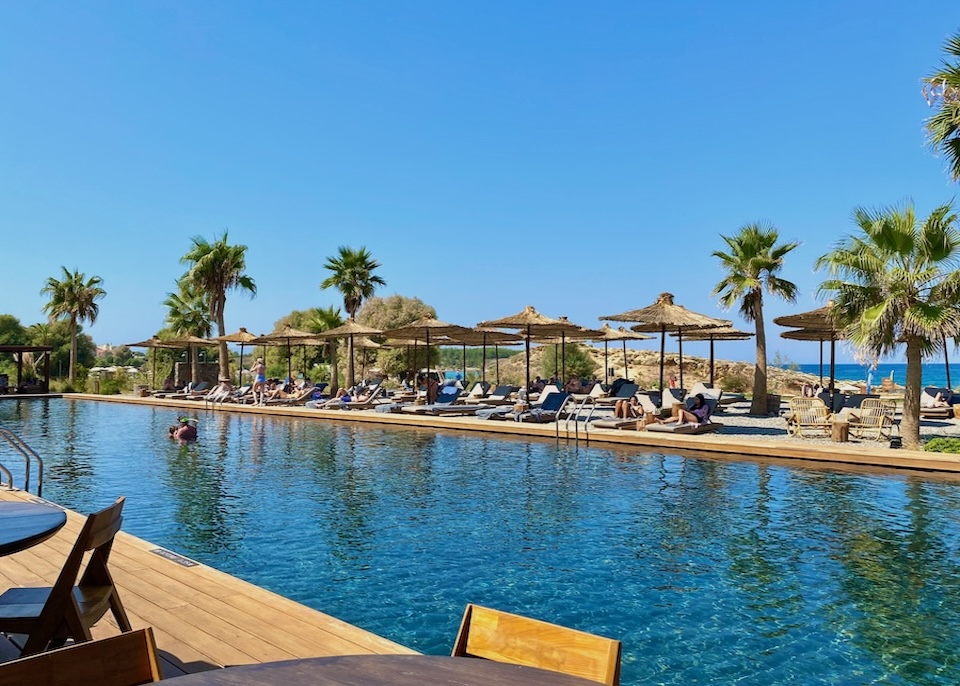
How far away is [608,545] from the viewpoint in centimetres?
655

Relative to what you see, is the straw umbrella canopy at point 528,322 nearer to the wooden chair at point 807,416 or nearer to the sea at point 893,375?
the wooden chair at point 807,416

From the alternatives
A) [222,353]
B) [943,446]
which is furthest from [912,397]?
[222,353]

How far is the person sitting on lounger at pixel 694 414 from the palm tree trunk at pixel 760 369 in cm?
421

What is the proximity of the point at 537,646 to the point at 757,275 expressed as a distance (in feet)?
58.4

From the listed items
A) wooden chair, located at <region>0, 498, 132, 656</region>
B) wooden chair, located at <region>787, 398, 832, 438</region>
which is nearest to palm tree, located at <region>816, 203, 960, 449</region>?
wooden chair, located at <region>787, 398, 832, 438</region>

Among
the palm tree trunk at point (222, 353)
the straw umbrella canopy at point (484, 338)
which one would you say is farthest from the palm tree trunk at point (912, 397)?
the palm tree trunk at point (222, 353)

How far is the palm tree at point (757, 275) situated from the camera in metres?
17.8

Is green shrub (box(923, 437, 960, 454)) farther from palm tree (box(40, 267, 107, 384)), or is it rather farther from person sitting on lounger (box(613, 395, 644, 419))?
palm tree (box(40, 267, 107, 384))

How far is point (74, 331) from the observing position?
38.6 m

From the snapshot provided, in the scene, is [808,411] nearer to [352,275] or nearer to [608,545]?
[608,545]

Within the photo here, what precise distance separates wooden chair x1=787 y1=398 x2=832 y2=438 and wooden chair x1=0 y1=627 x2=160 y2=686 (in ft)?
44.8

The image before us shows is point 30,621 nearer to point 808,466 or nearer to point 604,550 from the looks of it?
point 604,550

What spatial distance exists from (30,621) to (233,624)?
1086 mm

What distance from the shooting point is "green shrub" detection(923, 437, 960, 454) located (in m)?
10.4
